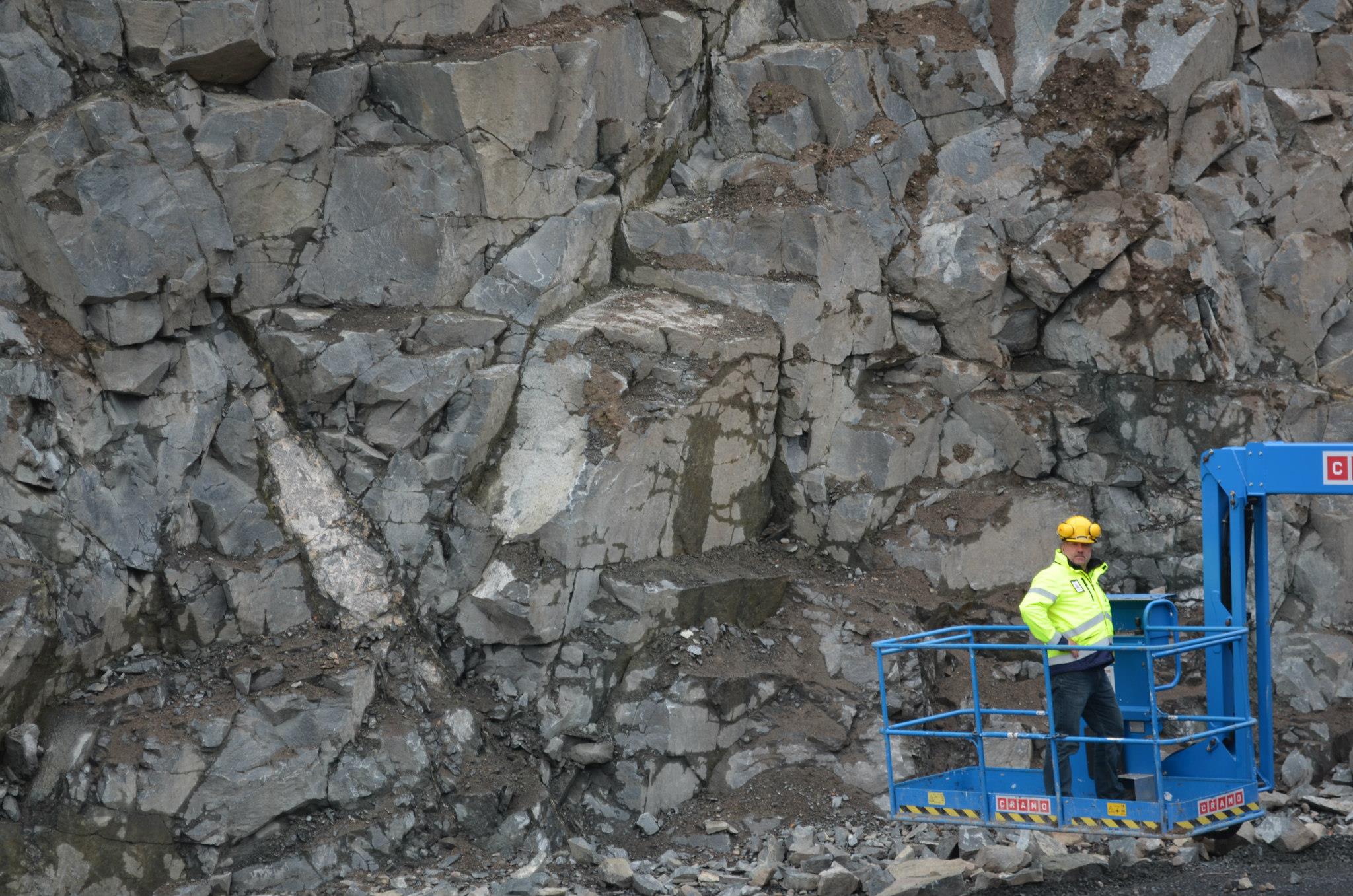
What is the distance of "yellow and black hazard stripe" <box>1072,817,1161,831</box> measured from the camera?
24.0ft

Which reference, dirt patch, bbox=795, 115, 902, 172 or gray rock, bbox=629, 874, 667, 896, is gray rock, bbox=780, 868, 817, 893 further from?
dirt patch, bbox=795, 115, 902, 172

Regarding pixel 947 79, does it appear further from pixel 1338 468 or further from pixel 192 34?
pixel 192 34

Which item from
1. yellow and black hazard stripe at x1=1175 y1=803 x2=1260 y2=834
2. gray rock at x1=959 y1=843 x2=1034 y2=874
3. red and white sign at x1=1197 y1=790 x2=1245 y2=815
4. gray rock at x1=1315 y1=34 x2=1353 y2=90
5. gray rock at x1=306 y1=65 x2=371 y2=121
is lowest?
gray rock at x1=959 y1=843 x2=1034 y2=874

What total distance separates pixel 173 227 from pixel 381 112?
2241 millimetres

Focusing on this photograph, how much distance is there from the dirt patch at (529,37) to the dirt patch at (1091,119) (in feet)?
15.1

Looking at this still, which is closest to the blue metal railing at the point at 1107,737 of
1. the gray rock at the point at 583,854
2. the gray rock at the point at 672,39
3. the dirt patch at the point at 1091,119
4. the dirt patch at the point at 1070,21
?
the gray rock at the point at 583,854

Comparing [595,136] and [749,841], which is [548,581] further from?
[595,136]

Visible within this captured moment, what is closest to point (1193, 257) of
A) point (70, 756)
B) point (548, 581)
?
point (548, 581)

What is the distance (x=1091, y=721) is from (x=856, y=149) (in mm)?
7150

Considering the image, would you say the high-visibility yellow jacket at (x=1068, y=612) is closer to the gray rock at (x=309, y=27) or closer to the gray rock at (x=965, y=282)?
the gray rock at (x=965, y=282)

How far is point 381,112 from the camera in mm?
11469

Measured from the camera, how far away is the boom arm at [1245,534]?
24.6 ft

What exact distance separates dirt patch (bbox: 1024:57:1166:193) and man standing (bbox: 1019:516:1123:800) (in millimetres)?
6400

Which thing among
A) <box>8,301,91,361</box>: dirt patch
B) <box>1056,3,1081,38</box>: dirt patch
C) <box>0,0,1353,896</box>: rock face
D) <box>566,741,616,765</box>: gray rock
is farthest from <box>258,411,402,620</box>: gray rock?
<box>1056,3,1081,38</box>: dirt patch
